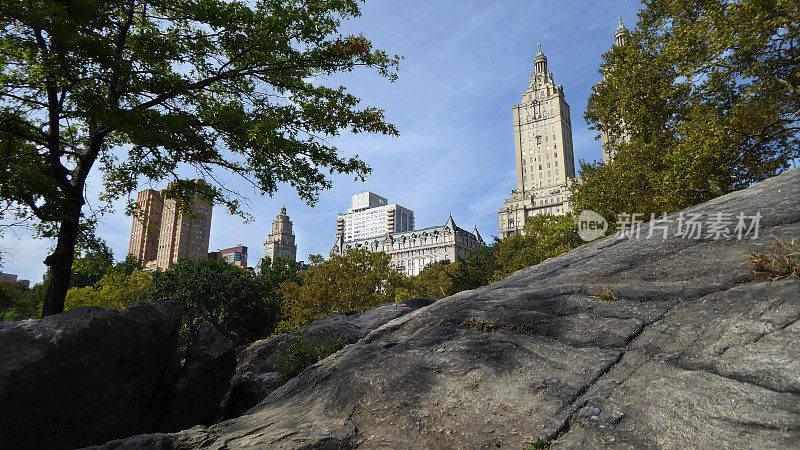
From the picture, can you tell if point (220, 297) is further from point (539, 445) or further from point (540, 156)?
point (540, 156)

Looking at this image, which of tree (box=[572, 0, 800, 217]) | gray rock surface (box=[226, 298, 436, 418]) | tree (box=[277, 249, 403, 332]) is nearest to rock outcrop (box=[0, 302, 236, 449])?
gray rock surface (box=[226, 298, 436, 418])

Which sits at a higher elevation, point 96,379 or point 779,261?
point 779,261

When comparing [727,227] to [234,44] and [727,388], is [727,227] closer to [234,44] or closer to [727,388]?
[727,388]

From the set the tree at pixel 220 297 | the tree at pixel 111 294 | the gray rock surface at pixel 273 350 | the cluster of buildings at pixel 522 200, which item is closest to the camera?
the gray rock surface at pixel 273 350

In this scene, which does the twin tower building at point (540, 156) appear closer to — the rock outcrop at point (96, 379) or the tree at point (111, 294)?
the tree at point (111, 294)

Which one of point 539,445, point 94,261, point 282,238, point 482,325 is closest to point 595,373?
point 539,445

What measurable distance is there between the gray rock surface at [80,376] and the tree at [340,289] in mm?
26050

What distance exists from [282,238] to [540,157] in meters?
117

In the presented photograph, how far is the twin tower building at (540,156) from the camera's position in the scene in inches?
5030

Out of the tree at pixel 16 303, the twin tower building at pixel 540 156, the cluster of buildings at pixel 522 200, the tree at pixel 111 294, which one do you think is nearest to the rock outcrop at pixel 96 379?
the tree at pixel 111 294

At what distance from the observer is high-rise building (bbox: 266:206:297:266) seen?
605 ft

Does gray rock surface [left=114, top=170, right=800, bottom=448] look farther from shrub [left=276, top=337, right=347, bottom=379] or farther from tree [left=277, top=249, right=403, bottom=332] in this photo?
tree [left=277, top=249, right=403, bottom=332]

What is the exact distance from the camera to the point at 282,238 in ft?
615

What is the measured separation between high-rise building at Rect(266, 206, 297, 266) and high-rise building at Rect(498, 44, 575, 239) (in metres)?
101
